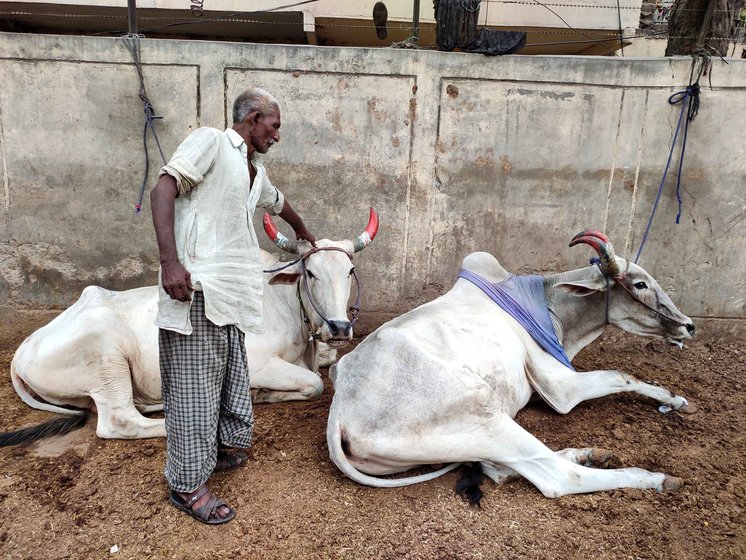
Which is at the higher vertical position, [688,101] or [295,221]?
[688,101]

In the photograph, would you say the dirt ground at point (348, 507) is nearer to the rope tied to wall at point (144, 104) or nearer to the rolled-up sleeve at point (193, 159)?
the rolled-up sleeve at point (193, 159)

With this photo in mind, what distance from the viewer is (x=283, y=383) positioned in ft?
12.0

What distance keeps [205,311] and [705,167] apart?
4.17m

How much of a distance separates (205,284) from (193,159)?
50cm

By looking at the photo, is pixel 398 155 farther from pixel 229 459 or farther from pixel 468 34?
pixel 229 459

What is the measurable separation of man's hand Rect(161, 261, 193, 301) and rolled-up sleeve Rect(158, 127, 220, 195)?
1.05 ft

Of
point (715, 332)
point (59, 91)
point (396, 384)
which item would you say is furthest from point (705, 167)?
point (59, 91)

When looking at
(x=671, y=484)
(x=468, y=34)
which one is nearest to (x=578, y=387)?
(x=671, y=484)

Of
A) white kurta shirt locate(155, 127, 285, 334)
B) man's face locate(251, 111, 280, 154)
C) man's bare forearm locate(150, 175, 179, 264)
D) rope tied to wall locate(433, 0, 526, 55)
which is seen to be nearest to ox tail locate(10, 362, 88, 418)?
white kurta shirt locate(155, 127, 285, 334)

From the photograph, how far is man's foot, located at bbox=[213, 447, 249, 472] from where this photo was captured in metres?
3.03

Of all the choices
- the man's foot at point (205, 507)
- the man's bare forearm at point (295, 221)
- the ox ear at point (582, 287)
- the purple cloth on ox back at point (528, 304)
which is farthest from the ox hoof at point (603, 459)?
the man's bare forearm at point (295, 221)

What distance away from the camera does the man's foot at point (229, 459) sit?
3.03 metres

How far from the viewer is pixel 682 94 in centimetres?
467

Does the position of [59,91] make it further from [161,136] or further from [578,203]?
[578,203]
